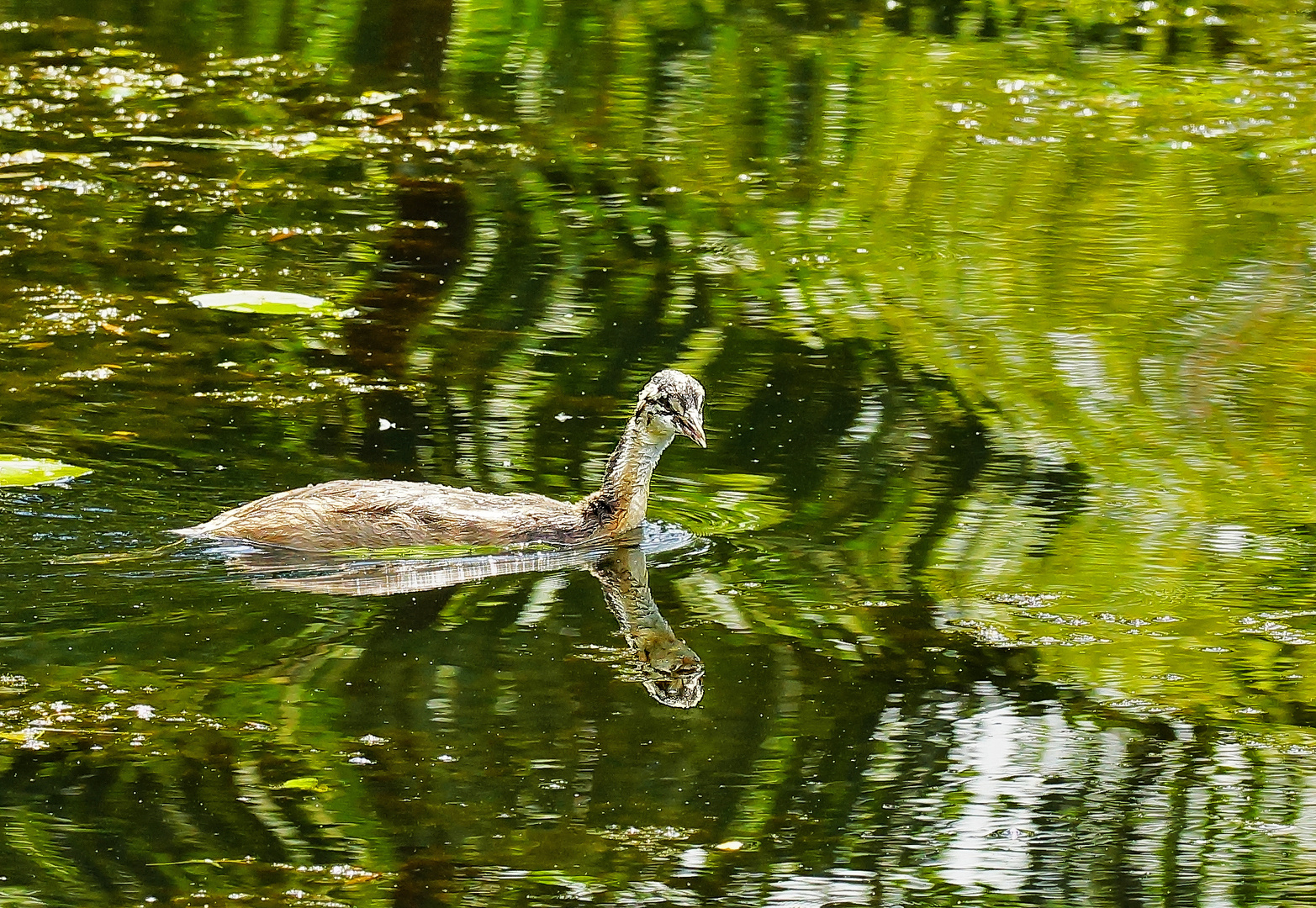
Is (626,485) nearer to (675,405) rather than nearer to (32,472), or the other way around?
(675,405)

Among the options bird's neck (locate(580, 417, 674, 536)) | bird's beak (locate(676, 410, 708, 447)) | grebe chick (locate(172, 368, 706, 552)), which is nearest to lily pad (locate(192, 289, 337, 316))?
grebe chick (locate(172, 368, 706, 552))

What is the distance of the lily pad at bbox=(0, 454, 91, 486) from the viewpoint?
7.45m

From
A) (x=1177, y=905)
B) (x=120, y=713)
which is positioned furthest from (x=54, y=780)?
(x=1177, y=905)

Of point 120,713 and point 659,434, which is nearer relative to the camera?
point 120,713

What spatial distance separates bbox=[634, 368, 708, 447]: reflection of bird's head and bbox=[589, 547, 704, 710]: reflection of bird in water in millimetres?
454

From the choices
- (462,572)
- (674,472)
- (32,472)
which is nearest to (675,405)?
(674,472)

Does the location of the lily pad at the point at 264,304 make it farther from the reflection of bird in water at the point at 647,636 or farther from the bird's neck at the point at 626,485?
the reflection of bird in water at the point at 647,636

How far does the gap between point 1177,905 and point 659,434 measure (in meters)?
3.07

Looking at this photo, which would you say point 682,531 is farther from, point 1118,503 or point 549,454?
point 1118,503

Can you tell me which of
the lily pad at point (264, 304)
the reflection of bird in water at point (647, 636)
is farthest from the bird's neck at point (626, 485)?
the lily pad at point (264, 304)

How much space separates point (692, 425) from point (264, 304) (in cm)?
312

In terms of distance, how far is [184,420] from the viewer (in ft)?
26.9

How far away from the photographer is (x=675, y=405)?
7371 millimetres

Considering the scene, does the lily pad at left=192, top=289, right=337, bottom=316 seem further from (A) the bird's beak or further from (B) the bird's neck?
(A) the bird's beak
